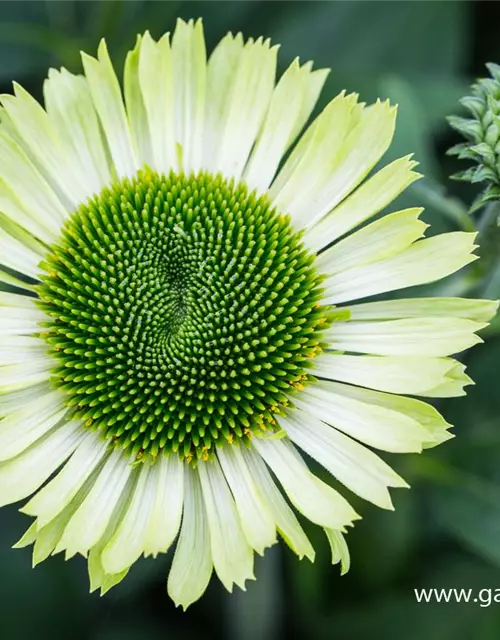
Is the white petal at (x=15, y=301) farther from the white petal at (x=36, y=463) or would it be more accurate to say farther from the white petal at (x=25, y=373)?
the white petal at (x=36, y=463)

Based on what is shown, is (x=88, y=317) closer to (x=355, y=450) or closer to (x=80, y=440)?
(x=80, y=440)

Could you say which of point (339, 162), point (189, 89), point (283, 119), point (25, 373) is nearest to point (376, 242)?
point (339, 162)

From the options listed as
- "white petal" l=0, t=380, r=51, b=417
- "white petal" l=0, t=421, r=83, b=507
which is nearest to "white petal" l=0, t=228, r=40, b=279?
"white petal" l=0, t=380, r=51, b=417

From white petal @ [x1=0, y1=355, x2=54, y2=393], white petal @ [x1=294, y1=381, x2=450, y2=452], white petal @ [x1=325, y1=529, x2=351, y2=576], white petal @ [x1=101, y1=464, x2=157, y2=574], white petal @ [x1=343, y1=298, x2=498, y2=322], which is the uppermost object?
white petal @ [x1=0, y1=355, x2=54, y2=393]

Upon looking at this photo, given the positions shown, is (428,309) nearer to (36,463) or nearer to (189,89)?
(189,89)

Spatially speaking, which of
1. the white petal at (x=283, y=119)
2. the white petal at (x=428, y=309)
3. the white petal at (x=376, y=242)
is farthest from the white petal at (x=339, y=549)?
the white petal at (x=283, y=119)

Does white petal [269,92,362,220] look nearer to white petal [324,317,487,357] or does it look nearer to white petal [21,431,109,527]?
white petal [324,317,487,357]

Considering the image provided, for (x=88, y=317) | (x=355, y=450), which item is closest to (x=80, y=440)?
(x=88, y=317)
